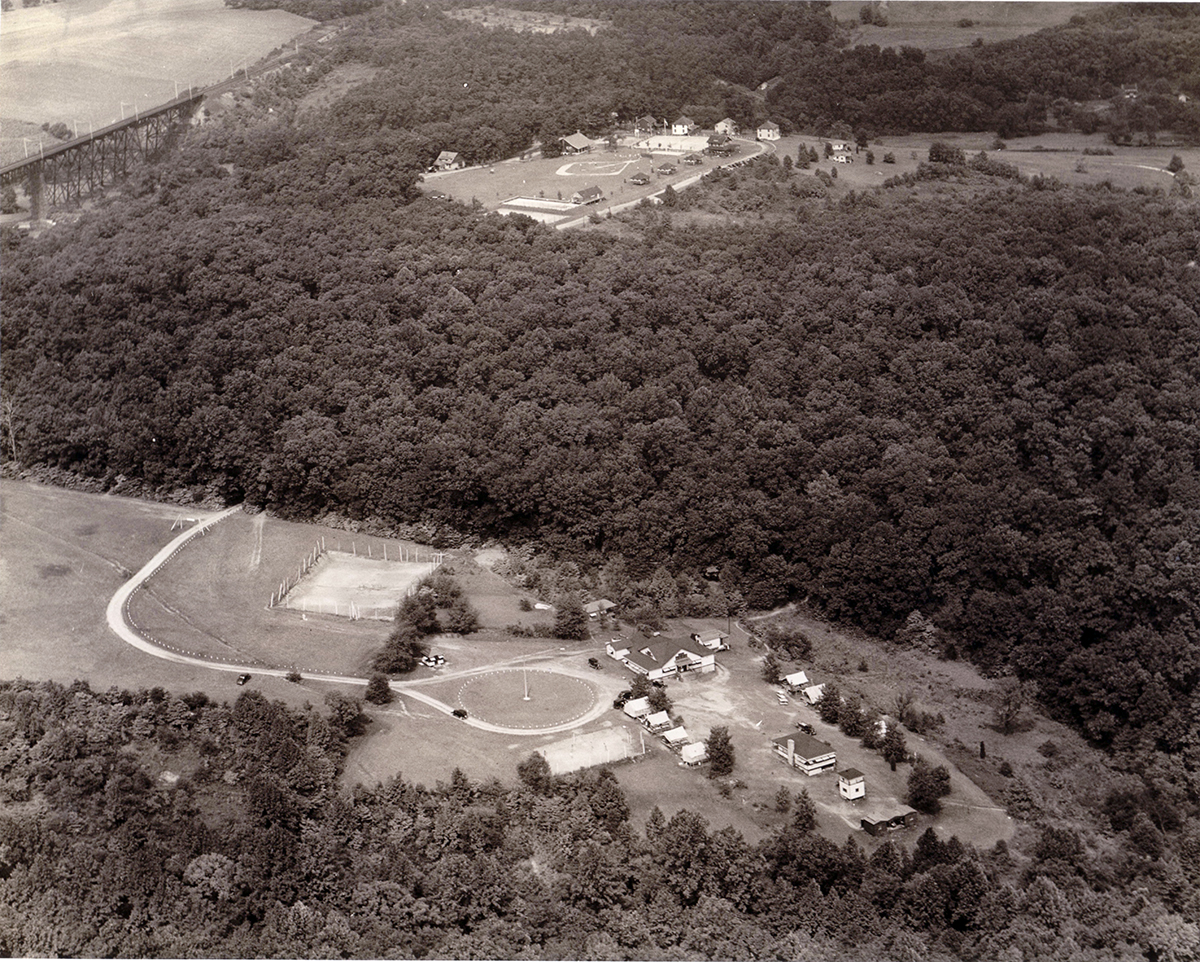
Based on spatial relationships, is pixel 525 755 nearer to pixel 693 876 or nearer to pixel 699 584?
pixel 693 876

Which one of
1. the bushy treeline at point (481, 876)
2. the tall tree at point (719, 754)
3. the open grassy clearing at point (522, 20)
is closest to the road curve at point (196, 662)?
the bushy treeline at point (481, 876)

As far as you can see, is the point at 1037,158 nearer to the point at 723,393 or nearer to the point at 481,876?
the point at 723,393

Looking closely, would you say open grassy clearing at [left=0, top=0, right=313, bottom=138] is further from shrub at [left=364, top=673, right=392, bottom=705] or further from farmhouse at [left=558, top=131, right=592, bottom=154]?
shrub at [left=364, top=673, right=392, bottom=705]

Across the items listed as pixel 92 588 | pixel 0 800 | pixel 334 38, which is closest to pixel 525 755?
pixel 0 800

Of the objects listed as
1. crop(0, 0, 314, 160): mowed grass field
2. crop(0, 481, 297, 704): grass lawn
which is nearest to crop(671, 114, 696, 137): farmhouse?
crop(0, 0, 314, 160): mowed grass field

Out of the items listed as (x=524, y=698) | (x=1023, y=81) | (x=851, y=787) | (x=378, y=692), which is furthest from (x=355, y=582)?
(x=1023, y=81)

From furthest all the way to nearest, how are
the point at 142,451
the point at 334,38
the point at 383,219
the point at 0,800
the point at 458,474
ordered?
the point at 334,38 → the point at 383,219 → the point at 142,451 → the point at 458,474 → the point at 0,800
